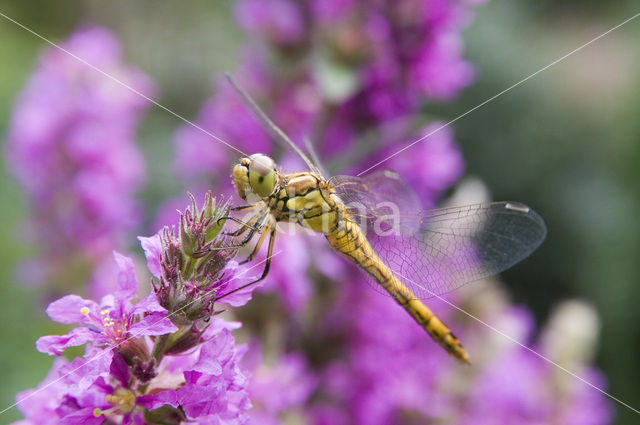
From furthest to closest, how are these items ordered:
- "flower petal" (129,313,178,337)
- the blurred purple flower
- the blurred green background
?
the blurred green background, the blurred purple flower, "flower petal" (129,313,178,337)

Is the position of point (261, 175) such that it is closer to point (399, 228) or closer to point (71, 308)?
point (399, 228)

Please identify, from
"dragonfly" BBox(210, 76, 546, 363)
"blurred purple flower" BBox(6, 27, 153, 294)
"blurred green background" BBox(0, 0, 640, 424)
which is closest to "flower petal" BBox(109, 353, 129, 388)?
"dragonfly" BBox(210, 76, 546, 363)

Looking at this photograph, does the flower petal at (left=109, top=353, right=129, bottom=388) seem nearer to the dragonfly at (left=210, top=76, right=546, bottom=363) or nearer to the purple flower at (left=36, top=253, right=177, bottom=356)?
the purple flower at (left=36, top=253, right=177, bottom=356)

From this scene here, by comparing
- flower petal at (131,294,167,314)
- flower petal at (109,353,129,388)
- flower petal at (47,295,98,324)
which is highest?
flower petal at (47,295,98,324)

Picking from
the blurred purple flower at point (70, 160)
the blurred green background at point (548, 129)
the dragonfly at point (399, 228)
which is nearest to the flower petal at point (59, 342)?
the dragonfly at point (399, 228)

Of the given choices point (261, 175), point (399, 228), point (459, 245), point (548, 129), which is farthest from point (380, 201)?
point (548, 129)

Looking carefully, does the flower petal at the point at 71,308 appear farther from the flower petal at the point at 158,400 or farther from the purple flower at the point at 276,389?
the purple flower at the point at 276,389

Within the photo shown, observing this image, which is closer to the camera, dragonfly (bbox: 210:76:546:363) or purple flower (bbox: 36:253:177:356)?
purple flower (bbox: 36:253:177:356)
